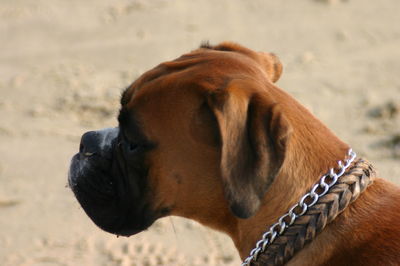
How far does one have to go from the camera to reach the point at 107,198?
3.63 meters

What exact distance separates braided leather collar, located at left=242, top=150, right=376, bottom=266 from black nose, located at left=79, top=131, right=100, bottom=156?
3.17 ft

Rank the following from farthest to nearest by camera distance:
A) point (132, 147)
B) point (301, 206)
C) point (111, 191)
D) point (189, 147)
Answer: point (111, 191) < point (132, 147) < point (189, 147) < point (301, 206)

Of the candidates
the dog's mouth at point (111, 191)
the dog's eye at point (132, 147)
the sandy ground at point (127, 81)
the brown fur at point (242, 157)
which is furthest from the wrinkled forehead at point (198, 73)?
the sandy ground at point (127, 81)

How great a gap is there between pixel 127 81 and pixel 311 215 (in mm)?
4512

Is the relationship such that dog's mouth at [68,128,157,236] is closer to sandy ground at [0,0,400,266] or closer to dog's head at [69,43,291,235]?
dog's head at [69,43,291,235]

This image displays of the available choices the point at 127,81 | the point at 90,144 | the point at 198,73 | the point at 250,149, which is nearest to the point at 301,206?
the point at 250,149

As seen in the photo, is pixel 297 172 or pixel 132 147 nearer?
pixel 297 172

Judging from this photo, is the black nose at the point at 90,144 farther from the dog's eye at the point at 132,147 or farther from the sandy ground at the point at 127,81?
the sandy ground at the point at 127,81

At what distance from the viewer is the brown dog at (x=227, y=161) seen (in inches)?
117

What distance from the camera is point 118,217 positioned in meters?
3.63

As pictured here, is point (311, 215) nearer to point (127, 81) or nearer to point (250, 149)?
point (250, 149)

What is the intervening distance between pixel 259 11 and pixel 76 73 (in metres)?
2.48

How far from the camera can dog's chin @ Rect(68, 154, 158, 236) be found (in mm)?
3525

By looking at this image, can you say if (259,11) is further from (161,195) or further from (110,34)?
(161,195)
